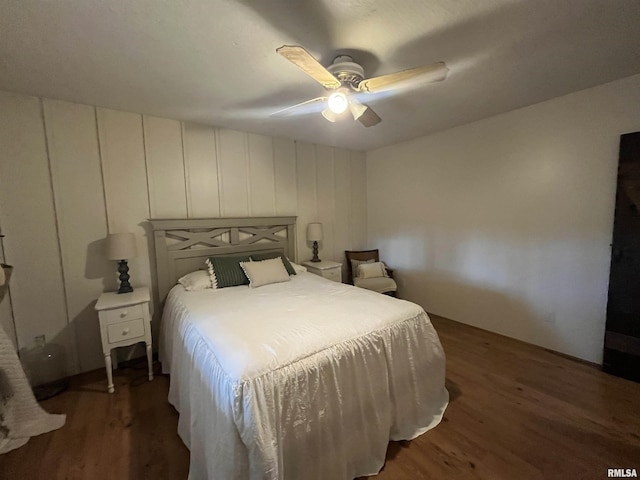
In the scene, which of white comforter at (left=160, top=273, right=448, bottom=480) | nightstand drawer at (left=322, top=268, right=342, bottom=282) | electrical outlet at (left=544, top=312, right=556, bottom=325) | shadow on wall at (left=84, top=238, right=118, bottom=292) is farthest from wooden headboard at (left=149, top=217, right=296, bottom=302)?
electrical outlet at (left=544, top=312, right=556, bottom=325)

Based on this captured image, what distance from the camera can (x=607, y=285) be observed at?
2.30m

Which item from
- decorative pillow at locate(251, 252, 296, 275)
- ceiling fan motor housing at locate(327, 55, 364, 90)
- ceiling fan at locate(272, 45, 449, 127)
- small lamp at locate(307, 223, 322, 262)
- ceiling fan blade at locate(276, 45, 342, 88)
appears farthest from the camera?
small lamp at locate(307, 223, 322, 262)

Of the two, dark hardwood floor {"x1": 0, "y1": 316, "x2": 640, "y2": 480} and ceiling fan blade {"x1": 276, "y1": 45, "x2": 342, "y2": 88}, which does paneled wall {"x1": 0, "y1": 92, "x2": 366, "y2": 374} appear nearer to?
dark hardwood floor {"x1": 0, "y1": 316, "x2": 640, "y2": 480}

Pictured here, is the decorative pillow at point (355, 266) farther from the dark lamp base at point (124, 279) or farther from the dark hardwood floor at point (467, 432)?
the dark lamp base at point (124, 279)

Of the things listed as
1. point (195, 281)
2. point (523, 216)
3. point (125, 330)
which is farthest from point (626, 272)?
point (125, 330)

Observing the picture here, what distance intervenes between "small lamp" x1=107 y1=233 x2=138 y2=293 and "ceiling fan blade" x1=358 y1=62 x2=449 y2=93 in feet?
7.52

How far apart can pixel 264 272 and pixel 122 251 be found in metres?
1.24

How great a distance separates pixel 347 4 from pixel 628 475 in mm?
2840

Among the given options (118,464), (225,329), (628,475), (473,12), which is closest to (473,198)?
(473,12)

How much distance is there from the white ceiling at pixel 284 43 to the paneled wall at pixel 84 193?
0.84 ft

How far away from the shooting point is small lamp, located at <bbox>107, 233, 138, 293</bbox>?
2287 millimetres

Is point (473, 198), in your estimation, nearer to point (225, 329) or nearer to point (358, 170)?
point (358, 170)

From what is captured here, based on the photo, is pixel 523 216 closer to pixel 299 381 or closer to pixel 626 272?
pixel 626 272

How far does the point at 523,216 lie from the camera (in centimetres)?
275
